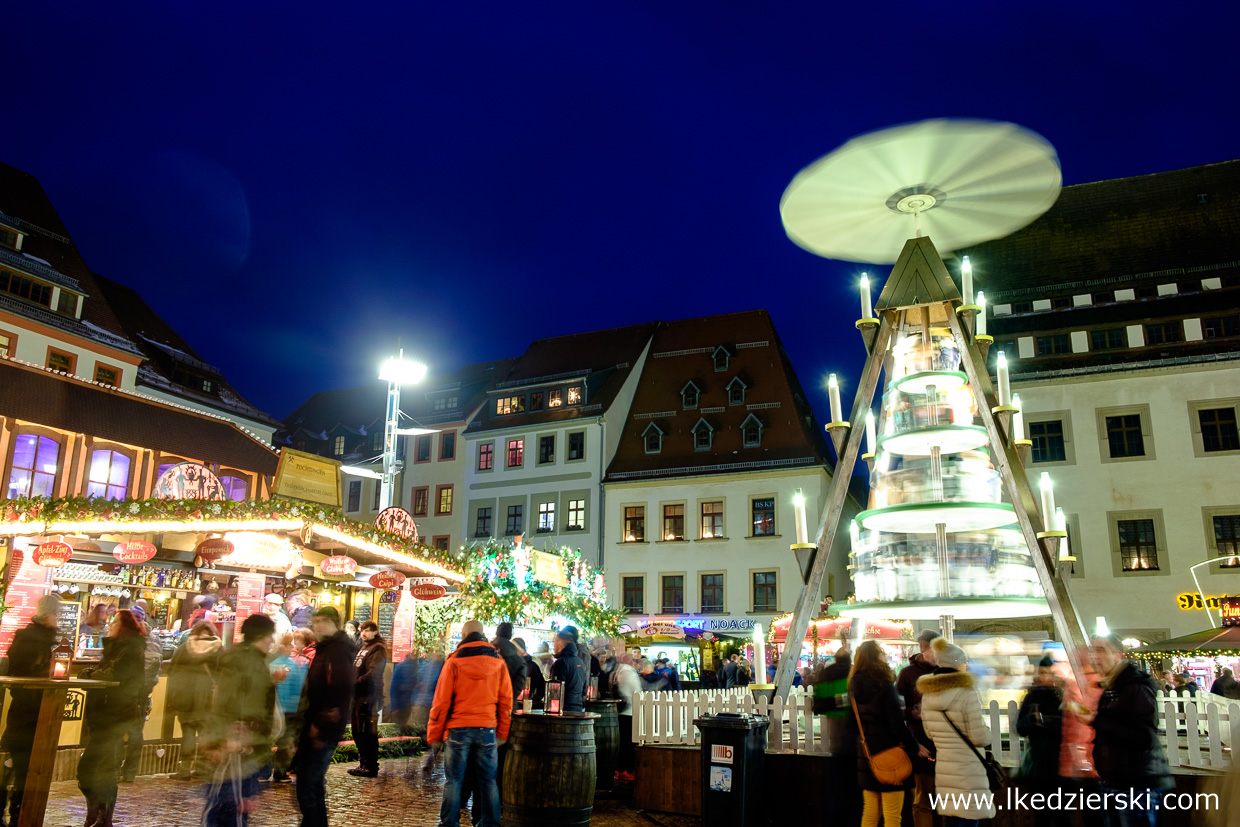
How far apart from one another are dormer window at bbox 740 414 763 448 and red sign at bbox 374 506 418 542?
76.4 feet

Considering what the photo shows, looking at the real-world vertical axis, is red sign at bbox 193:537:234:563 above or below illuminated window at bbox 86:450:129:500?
below

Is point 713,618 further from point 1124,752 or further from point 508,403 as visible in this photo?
point 1124,752

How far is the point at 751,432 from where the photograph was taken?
39.8 meters

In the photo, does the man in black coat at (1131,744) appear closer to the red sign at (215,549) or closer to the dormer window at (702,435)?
the red sign at (215,549)

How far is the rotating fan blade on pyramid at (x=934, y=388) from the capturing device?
1027cm

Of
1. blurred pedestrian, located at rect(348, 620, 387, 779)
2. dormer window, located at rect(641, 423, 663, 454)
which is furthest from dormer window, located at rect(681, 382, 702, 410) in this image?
blurred pedestrian, located at rect(348, 620, 387, 779)

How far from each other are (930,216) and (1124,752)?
704 centimetres

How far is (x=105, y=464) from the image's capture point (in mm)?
23156

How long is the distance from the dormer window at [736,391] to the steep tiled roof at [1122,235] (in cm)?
1070

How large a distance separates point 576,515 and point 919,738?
33364mm

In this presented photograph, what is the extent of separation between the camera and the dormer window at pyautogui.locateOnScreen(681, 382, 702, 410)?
138 feet

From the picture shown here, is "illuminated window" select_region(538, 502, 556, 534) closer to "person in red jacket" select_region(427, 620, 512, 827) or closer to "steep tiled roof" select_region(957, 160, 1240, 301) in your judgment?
"steep tiled roof" select_region(957, 160, 1240, 301)

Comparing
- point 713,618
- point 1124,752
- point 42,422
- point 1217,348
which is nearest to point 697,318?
point 713,618

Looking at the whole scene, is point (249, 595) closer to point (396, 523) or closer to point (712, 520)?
point (396, 523)
